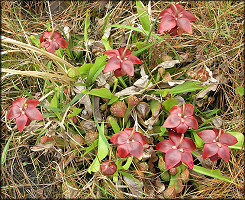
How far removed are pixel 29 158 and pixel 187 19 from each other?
1.44 metres

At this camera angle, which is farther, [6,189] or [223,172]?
[6,189]

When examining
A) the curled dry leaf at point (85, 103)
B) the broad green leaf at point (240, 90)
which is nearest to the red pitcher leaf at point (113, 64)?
the curled dry leaf at point (85, 103)

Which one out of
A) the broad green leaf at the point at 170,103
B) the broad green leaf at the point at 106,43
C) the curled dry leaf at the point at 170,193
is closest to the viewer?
the broad green leaf at the point at 170,103

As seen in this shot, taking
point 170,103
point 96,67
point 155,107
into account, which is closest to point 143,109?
point 155,107

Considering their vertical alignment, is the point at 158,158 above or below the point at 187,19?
below

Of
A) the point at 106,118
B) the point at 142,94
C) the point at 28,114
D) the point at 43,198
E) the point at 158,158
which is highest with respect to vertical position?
the point at 28,114

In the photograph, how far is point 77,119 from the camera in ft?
5.26

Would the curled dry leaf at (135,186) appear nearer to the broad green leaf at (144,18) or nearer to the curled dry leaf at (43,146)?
the curled dry leaf at (43,146)

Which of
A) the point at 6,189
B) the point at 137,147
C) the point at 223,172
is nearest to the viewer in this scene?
the point at 137,147

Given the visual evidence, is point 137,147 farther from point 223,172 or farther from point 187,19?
point 223,172

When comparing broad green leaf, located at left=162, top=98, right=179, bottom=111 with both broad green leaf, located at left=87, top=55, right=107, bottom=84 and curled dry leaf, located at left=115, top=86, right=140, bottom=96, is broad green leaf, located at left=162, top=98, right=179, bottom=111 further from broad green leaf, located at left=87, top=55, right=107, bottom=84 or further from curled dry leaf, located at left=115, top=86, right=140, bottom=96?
broad green leaf, located at left=87, top=55, right=107, bottom=84

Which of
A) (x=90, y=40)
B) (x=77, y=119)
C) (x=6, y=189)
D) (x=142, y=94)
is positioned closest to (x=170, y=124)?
(x=142, y=94)

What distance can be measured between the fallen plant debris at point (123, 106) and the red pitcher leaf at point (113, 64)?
26 cm

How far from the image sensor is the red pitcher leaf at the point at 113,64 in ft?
3.77
